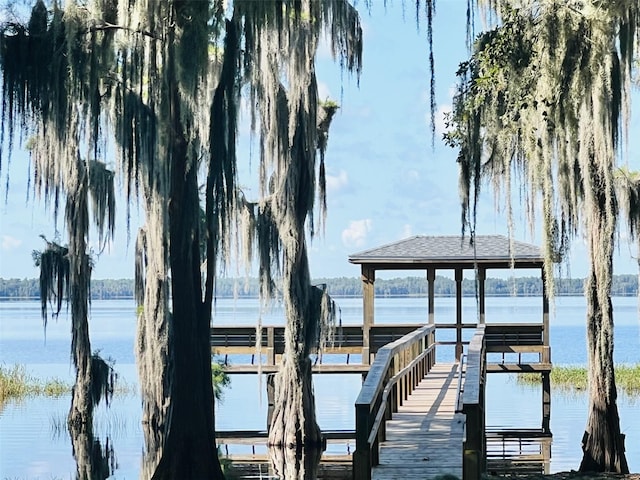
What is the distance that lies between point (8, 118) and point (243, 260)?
8443 millimetres

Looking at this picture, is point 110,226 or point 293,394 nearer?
point 293,394

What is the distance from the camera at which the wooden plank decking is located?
1027 cm

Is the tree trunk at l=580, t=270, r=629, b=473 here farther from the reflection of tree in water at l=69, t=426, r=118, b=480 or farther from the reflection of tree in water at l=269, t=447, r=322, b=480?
the reflection of tree in water at l=69, t=426, r=118, b=480

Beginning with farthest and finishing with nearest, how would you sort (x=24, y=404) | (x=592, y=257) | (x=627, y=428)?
(x=24, y=404), (x=627, y=428), (x=592, y=257)

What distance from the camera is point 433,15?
10.4 m

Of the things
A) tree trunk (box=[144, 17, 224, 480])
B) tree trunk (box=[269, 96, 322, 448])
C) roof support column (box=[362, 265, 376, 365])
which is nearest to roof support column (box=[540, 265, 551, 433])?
roof support column (box=[362, 265, 376, 365])

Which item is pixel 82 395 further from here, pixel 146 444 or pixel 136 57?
pixel 136 57

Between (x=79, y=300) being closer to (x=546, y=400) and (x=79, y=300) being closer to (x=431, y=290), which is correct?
(x=431, y=290)

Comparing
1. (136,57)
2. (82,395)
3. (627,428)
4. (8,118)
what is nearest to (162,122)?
(136,57)

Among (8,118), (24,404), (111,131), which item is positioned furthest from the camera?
(24,404)

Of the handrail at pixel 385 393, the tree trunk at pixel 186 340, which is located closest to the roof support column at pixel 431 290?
the handrail at pixel 385 393

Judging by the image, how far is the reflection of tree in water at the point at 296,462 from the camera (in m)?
16.6

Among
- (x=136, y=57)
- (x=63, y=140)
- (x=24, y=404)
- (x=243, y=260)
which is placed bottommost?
(x=24, y=404)

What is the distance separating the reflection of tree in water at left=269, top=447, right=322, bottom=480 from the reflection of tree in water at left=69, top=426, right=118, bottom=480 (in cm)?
248
